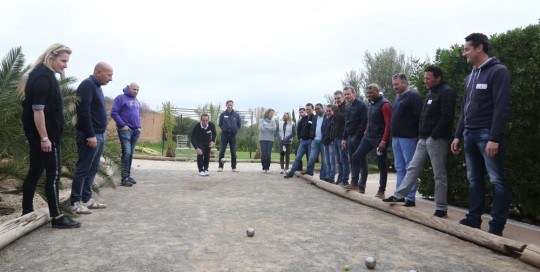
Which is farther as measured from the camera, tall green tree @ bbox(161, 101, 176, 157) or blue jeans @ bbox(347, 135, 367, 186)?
tall green tree @ bbox(161, 101, 176, 157)

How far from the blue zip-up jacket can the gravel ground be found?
1064 millimetres

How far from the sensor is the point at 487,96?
400cm

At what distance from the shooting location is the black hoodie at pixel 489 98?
3.77m

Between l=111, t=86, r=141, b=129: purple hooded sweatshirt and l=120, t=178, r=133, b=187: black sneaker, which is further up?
l=111, t=86, r=141, b=129: purple hooded sweatshirt

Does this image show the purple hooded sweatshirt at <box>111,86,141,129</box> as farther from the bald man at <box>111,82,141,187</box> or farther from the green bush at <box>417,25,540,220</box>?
the green bush at <box>417,25,540,220</box>

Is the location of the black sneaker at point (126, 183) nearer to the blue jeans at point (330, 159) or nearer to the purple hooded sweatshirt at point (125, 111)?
the purple hooded sweatshirt at point (125, 111)

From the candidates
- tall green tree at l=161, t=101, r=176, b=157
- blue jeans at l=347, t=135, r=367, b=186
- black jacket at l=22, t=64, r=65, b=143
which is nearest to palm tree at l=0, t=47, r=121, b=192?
black jacket at l=22, t=64, r=65, b=143

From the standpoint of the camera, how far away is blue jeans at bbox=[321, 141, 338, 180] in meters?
8.44

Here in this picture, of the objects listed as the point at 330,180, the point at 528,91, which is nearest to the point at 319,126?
the point at 330,180

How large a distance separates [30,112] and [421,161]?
4435mm

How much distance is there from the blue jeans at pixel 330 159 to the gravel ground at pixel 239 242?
95.4 inches

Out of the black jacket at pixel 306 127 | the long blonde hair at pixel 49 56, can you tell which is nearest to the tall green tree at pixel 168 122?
the black jacket at pixel 306 127

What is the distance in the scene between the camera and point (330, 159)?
336 inches

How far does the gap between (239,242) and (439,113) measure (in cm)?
287
